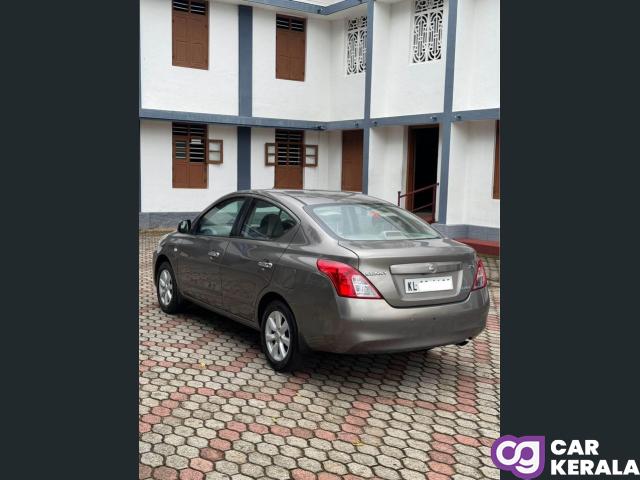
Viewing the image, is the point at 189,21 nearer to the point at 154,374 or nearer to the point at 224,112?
the point at 224,112

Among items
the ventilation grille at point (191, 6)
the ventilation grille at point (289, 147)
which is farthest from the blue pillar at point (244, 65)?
the ventilation grille at point (289, 147)

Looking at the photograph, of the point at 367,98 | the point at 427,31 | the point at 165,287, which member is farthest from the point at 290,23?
the point at 165,287

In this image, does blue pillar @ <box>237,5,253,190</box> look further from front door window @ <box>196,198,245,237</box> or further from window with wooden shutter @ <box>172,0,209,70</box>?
front door window @ <box>196,198,245,237</box>

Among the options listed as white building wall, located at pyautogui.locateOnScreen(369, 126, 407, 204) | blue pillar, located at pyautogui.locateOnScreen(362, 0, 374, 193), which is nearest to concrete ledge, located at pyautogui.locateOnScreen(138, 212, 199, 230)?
blue pillar, located at pyautogui.locateOnScreen(362, 0, 374, 193)

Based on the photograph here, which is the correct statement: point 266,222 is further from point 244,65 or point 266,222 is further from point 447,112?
point 244,65

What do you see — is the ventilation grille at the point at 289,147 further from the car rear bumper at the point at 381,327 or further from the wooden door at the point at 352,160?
the car rear bumper at the point at 381,327

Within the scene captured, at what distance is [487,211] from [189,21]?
30.2ft

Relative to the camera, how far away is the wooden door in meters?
18.1

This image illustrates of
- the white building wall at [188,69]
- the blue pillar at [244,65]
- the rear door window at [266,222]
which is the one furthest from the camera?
the blue pillar at [244,65]

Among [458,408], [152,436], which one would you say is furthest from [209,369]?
[458,408]

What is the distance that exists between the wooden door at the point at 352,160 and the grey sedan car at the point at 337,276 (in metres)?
12.1

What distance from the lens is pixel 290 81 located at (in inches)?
703

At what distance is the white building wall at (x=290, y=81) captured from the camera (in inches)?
680

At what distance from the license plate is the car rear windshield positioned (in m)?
0.51
